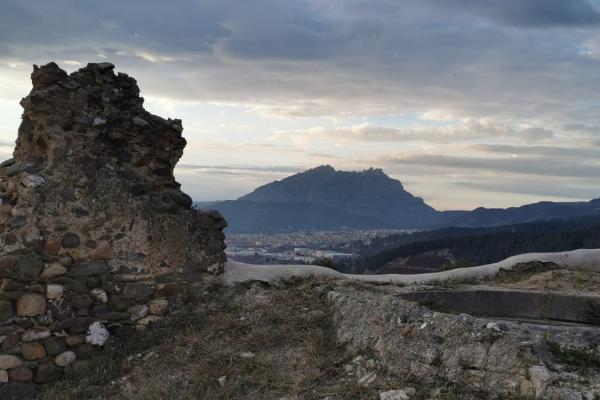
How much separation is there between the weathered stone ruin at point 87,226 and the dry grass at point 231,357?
365 millimetres

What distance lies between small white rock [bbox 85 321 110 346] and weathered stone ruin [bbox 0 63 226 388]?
0.02 m

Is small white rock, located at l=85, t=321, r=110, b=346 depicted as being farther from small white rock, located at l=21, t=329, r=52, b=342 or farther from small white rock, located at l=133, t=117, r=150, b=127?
small white rock, located at l=133, t=117, r=150, b=127

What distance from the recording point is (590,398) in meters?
Answer: 4.03

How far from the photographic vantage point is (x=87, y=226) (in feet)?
22.4

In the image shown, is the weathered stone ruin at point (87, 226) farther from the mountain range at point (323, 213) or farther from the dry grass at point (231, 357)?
the mountain range at point (323, 213)

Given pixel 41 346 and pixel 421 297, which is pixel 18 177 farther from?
pixel 421 297

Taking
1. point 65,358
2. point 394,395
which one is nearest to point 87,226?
point 65,358

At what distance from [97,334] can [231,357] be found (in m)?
1.86

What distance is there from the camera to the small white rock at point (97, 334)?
6.60 meters

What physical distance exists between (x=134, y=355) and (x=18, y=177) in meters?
2.62

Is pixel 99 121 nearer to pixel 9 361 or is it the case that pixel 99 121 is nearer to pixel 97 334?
pixel 97 334

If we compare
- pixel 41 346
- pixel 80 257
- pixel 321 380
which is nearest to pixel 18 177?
pixel 80 257

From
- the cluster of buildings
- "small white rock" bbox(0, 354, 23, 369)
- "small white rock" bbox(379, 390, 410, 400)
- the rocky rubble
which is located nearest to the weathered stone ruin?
"small white rock" bbox(0, 354, 23, 369)

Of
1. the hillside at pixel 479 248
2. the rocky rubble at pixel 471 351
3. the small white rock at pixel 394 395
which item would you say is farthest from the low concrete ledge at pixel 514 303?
the hillside at pixel 479 248
